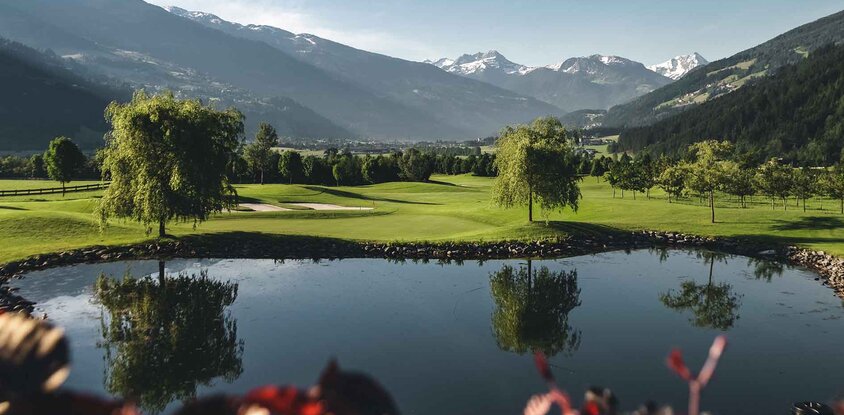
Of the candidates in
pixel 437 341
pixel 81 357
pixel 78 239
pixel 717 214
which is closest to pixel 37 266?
pixel 78 239

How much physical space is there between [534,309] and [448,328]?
596cm

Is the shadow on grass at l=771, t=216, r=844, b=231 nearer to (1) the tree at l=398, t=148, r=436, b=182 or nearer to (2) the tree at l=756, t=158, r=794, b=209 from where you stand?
(2) the tree at l=756, t=158, r=794, b=209

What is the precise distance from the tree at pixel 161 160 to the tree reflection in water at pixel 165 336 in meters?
7.85

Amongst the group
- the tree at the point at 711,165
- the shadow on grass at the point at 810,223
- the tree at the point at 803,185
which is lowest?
the shadow on grass at the point at 810,223

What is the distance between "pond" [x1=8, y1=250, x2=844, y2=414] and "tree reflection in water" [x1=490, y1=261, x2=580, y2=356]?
5.3 inches

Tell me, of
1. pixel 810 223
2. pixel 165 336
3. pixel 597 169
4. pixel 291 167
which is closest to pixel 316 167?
pixel 291 167

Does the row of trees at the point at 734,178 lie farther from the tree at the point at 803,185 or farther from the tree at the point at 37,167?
the tree at the point at 37,167

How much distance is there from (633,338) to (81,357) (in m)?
23.5

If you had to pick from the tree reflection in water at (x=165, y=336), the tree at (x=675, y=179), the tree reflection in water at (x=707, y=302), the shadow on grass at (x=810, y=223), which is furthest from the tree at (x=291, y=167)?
the tree reflection in water at (x=707, y=302)

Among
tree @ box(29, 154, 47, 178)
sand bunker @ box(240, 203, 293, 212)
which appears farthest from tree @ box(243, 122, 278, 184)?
tree @ box(29, 154, 47, 178)

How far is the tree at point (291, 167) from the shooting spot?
361 ft

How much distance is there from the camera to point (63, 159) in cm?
6931

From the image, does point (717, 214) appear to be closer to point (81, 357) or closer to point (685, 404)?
point (685, 404)

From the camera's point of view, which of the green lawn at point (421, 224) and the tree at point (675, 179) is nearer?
the green lawn at point (421, 224)
